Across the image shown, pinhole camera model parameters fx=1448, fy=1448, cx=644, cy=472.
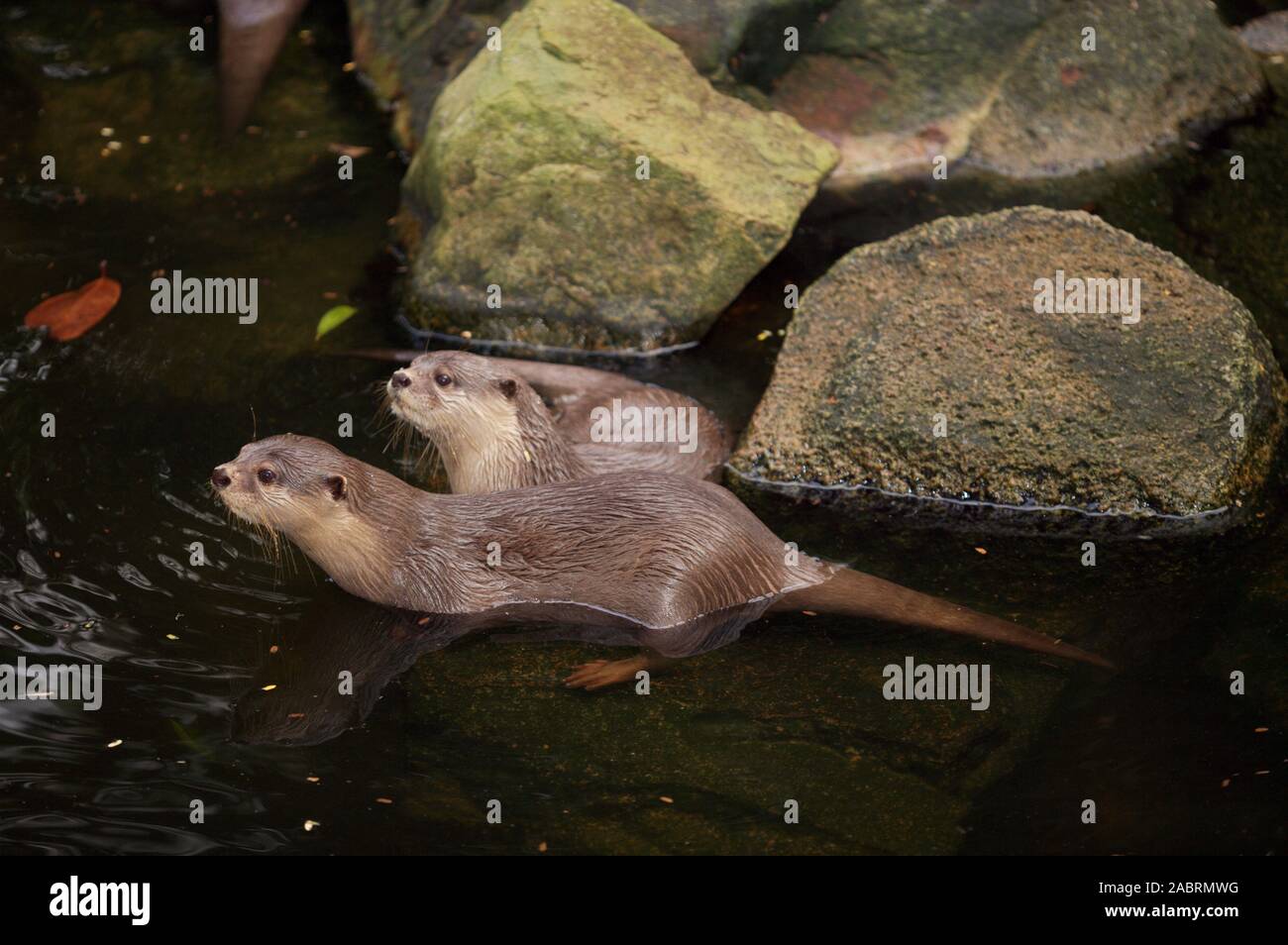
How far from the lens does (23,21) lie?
21.6ft

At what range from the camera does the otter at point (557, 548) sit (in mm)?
3406

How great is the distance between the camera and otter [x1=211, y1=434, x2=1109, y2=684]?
11.2ft

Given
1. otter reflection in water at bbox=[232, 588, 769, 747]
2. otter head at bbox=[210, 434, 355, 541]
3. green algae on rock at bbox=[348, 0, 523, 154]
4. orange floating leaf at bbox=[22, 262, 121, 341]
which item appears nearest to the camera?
otter reflection in water at bbox=[232, 588, 769, 747]

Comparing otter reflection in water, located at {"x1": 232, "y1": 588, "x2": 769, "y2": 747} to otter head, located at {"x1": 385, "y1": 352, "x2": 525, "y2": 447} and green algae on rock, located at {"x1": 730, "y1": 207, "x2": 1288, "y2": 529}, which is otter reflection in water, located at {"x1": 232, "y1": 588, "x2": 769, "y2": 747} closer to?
otter head, located at {"x1": 385, "y1": 352, "x2": 525, "y2": 447}

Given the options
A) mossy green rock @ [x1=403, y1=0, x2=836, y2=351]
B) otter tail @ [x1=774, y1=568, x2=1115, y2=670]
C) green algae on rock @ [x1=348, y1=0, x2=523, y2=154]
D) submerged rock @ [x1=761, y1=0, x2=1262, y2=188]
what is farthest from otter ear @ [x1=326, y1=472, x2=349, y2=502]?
submerged rock @ [x1=761, y1=0, x2=1262, y2=188]

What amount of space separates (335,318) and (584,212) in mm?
898

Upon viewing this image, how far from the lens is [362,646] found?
3408mm

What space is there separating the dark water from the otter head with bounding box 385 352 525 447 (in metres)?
0.29

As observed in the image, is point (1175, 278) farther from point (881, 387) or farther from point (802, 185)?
point (802, 185)

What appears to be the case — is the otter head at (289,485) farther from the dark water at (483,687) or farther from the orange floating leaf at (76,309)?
the orange floating leaf at (76,309)

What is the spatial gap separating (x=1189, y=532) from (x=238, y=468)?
2.41 metres

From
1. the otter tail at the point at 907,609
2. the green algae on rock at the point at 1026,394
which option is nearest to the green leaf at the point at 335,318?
the green algae on rock at the point at 1026,394

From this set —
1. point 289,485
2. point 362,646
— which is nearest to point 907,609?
point 362,646

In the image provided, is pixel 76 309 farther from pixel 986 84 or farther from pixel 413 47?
pixel 986 84
